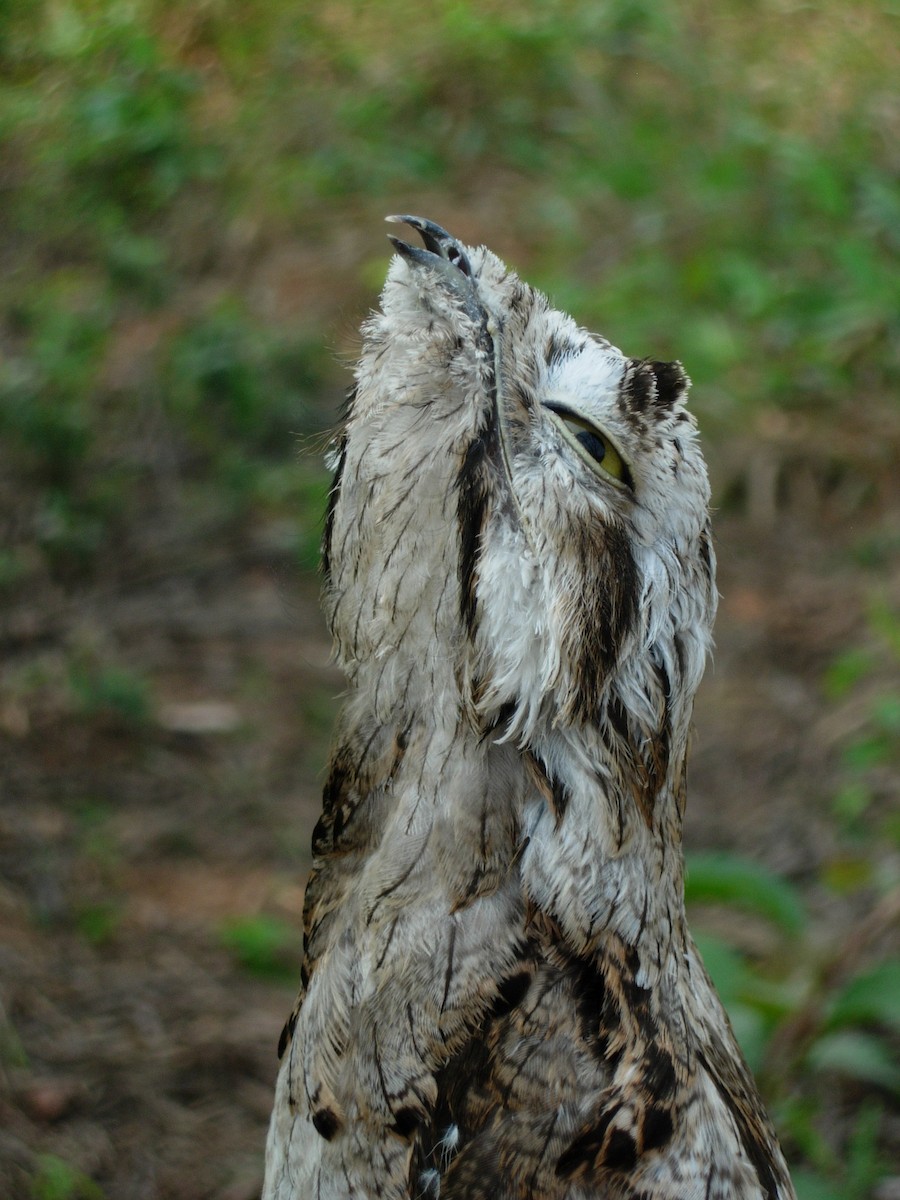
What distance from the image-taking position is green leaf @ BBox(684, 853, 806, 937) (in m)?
2.81

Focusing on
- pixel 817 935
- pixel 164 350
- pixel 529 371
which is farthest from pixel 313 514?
pixel 529 371

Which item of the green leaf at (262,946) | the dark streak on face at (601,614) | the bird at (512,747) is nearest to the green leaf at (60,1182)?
the green leaf at (262,946)

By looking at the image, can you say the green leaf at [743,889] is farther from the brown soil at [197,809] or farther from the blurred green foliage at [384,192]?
the blurred green foliage at [384,192]

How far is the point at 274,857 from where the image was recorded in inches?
140

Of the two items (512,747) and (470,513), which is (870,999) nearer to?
(512,747)

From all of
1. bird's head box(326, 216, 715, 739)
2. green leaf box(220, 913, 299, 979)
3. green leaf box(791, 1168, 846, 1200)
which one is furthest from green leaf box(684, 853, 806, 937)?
bird's head box(326, 216, 715, 739)

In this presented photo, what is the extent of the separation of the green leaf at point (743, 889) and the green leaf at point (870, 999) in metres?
0.24

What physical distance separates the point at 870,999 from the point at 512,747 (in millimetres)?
1394

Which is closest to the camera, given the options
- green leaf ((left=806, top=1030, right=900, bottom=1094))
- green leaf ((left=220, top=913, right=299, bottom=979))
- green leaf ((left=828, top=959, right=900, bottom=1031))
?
green leaf ((left=828, top=959, right=900, bottom=1031))

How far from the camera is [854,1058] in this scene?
2.71m

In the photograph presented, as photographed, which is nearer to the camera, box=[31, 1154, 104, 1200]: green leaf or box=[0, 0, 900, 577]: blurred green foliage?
box=[31, 1154, 104, 1200]: green leaf

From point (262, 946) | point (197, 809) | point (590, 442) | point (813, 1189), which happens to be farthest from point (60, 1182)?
point (590, 442)

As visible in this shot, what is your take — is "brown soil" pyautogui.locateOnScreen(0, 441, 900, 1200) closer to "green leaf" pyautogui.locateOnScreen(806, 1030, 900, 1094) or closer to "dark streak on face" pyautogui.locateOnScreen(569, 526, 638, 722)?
"green leaf" pyautogui.locateOnScreen(806, 1030, 900, 1094)

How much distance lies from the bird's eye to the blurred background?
0.36 metres
